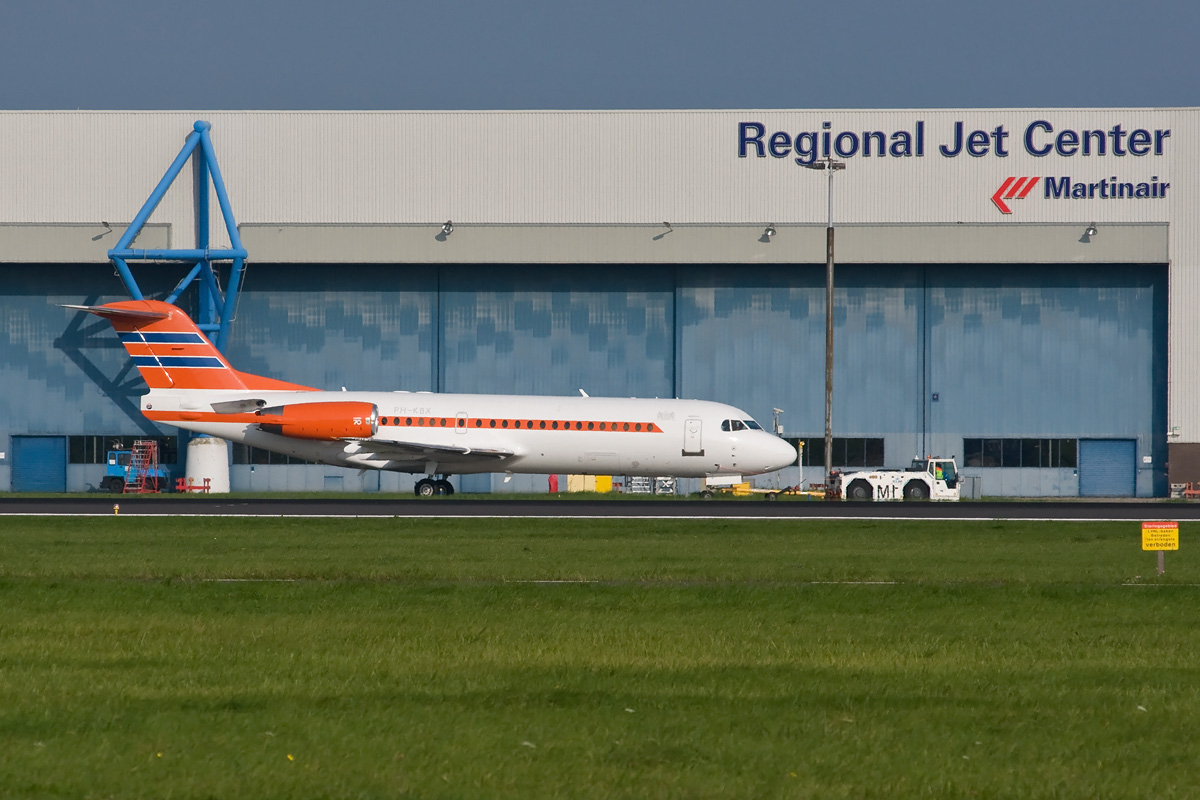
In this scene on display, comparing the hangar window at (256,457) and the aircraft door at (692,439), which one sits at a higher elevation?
the aircraft door at (692,439)

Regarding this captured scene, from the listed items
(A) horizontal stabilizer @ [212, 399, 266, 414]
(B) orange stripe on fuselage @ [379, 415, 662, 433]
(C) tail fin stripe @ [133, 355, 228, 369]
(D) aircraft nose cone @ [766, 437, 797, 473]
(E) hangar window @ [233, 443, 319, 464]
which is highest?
(C) tail fin stripe @ [133, 355, 228, 369]

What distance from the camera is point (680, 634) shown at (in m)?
14.4

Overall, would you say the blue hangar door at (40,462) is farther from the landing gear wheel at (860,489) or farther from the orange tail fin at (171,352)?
the landing gear wheel at (860,489)

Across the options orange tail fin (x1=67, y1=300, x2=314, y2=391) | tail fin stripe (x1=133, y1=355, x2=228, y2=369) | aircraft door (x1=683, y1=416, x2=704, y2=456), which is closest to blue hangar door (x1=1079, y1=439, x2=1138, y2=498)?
aircraft door (x1=683, y1=416, x2=704, y2=456)

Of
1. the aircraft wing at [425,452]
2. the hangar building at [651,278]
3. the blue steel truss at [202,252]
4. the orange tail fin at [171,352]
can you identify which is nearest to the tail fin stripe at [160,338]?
the orange tail fin at [171,352]

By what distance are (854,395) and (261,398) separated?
26.7 meters

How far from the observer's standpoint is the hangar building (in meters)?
60.8

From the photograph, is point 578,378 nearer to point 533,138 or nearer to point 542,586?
point 533,138

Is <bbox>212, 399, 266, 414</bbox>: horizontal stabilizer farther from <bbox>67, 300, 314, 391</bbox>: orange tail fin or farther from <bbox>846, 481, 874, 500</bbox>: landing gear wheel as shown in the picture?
<bbox>846, 481, 874, 500</bbox>: landing gear wheel

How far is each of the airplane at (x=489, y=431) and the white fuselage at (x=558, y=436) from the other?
0.03m

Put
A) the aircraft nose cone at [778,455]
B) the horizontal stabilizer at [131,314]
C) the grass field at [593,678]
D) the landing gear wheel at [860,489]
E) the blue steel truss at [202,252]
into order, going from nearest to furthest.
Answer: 1. the grass field at [593,678]
2. the aircraft nose cone at [778,455]
3. the horizontal stabilizer at [131,314]
4. the landing gear wheel at [860,489]
5. the blue steel truss at [202,252]

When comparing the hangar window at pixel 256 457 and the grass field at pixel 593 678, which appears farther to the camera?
the hangar window at pixel 256 457

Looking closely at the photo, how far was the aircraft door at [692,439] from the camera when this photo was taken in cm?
4759

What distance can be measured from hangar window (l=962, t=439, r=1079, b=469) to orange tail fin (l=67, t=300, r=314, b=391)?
30.3 metres
